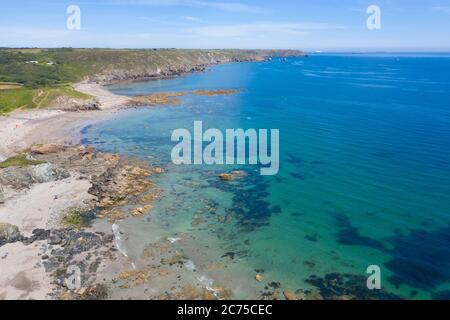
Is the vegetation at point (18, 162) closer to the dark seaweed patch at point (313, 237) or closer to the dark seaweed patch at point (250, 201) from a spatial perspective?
the dark seaweed patch at point (250, 201)

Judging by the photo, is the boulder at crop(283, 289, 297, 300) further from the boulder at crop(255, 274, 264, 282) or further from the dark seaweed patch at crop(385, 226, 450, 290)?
the dark seaweed patch at crop(385, 226, 450, 290)

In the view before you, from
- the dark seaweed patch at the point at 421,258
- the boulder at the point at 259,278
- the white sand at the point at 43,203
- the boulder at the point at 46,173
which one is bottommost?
the boulder at the point at 259,278

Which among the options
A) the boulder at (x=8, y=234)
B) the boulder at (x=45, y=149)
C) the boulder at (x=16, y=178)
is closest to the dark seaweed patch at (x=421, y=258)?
the boulder at (x=8, y=234)

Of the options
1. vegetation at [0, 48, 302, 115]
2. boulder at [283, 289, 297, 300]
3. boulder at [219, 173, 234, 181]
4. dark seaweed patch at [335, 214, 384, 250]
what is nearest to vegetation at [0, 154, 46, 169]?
boulder at [219, 173, 234, 181]
